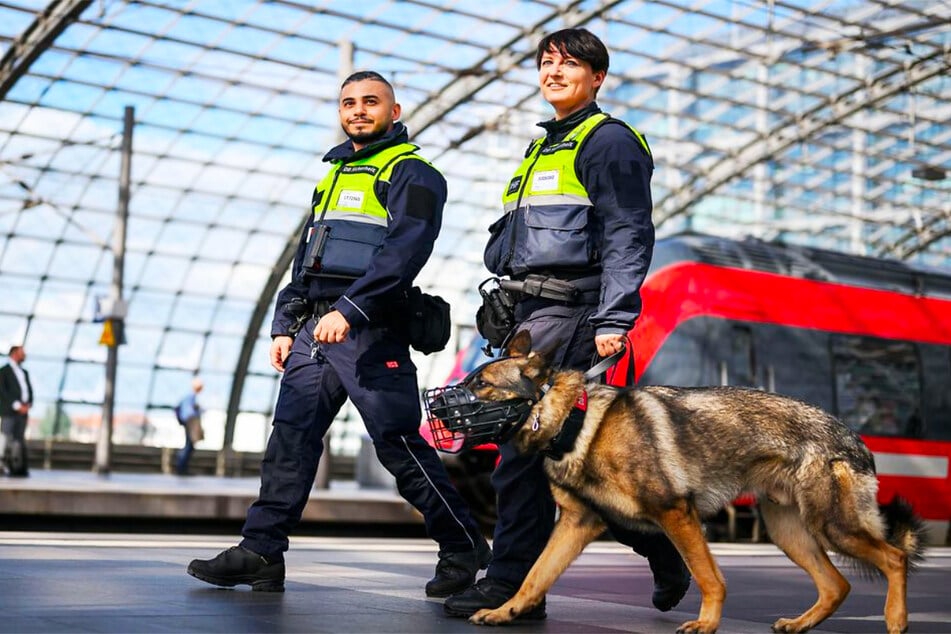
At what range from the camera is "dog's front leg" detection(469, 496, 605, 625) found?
492cm

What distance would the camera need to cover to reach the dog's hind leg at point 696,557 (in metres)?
4.80

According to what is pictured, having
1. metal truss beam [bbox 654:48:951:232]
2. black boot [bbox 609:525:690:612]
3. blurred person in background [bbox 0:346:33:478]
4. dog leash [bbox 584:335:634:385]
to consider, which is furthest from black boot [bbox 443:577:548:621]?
metal truss beam [bbox 654:48:951:232]

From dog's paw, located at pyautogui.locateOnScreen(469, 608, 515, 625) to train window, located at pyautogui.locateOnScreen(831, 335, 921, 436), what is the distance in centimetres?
1119

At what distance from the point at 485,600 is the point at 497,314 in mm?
1122

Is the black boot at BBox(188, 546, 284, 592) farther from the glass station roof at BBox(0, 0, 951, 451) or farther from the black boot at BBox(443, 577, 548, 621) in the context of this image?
the glass station roof at BBox(0, 0, 951, 451)

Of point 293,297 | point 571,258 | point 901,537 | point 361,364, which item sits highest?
point 571,258

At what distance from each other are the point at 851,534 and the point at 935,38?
30.4 m

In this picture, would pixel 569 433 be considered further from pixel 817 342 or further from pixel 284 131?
pixel 284 131

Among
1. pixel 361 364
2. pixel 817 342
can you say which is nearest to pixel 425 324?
pixel 361 364

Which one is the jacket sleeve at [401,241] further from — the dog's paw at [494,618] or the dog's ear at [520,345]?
the dog's paw at [494,618]

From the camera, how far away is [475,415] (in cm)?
482

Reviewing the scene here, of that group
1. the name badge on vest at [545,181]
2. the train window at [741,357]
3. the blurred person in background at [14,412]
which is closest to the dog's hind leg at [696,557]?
the name badge on vest at [545,181]

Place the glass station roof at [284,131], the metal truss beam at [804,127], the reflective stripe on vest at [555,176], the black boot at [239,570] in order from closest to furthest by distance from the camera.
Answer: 1. the reflective stripe on vest at [555,176]
2. the black boot at [239,570]
3. the glass station roof at [284,131]
4. the metal truss beam at [804,127]

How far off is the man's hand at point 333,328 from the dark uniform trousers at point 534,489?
2.29ft
